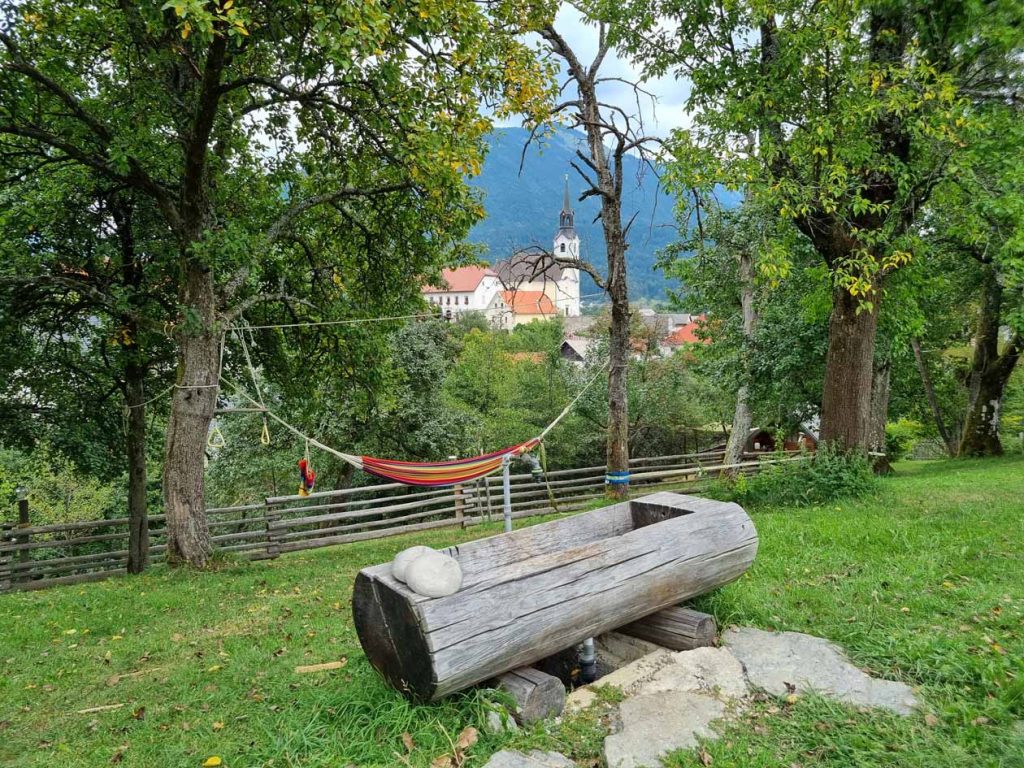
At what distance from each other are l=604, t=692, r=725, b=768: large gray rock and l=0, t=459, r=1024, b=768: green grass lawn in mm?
92

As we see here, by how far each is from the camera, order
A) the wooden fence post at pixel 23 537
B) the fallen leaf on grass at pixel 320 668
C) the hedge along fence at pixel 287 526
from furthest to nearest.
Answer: the wooden fence post at pixel 23 537 < the hedge along fence at pixel 287 526 < the fallen leaf on grass at pixel 320 668

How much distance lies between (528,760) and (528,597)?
599 mm

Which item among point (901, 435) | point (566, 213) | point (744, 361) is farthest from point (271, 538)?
point (566, 213)

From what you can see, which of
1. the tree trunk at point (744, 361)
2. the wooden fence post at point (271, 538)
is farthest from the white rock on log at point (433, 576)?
the tree trunk at point (744, 361)

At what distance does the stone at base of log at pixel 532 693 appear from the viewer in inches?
105

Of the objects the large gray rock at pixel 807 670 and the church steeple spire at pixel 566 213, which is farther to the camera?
the church steeple spire at pixel 566 213

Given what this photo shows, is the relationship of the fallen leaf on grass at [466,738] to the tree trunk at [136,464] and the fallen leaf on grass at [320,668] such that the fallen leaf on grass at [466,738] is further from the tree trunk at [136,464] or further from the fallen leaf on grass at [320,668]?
the tree trunk at [136,464]

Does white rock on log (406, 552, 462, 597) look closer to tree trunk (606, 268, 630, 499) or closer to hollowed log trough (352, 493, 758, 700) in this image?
hollowed log trough (352, 493, 758, 700)

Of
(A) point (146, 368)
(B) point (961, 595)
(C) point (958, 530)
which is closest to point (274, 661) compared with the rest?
A: (B) point (961, 595)

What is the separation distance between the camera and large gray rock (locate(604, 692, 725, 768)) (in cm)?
243

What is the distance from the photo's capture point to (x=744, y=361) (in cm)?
1305

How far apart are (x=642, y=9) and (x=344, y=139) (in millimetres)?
4203

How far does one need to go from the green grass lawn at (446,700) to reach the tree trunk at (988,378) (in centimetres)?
1010

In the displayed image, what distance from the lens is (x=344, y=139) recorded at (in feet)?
25.5
